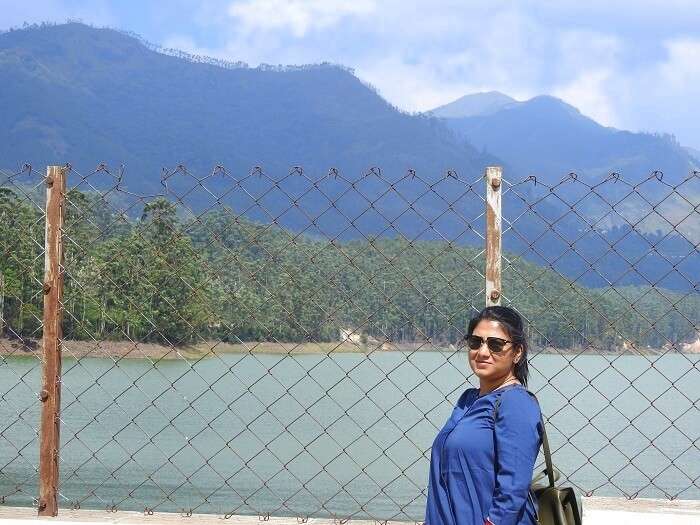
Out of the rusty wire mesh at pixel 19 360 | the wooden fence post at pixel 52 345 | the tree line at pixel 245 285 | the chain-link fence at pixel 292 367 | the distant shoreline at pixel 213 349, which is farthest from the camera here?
the rusty wire mesh at pixel 19 360

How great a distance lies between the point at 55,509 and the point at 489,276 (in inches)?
82.0

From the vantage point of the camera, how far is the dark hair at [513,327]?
10.4ft

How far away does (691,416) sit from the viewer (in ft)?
107

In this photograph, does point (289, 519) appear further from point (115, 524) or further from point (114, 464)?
point (114, 464)

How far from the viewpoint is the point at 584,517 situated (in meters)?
4.07

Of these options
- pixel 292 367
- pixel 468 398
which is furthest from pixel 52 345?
pixel 292 367

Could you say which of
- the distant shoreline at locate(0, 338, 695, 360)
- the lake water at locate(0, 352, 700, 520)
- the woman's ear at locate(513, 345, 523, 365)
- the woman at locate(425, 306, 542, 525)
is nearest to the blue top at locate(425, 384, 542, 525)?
the woman at locate(425, 306, 542, 525)

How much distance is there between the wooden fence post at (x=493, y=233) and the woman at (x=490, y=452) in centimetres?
108

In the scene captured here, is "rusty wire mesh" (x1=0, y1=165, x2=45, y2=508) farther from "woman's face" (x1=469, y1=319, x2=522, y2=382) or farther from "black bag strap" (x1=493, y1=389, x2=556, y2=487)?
"black bag strap" (x1=493, y1=389, x2=556, y2=487)

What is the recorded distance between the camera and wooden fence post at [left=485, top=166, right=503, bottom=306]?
4.23 metres

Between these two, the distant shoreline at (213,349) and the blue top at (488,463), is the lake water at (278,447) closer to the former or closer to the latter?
the distant shoreline at (213,349)

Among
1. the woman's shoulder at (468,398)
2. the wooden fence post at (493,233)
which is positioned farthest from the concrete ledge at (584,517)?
the woman's shoulder at (468,398)

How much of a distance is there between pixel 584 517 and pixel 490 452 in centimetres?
132

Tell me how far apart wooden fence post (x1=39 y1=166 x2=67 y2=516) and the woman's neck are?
2.13 meters
